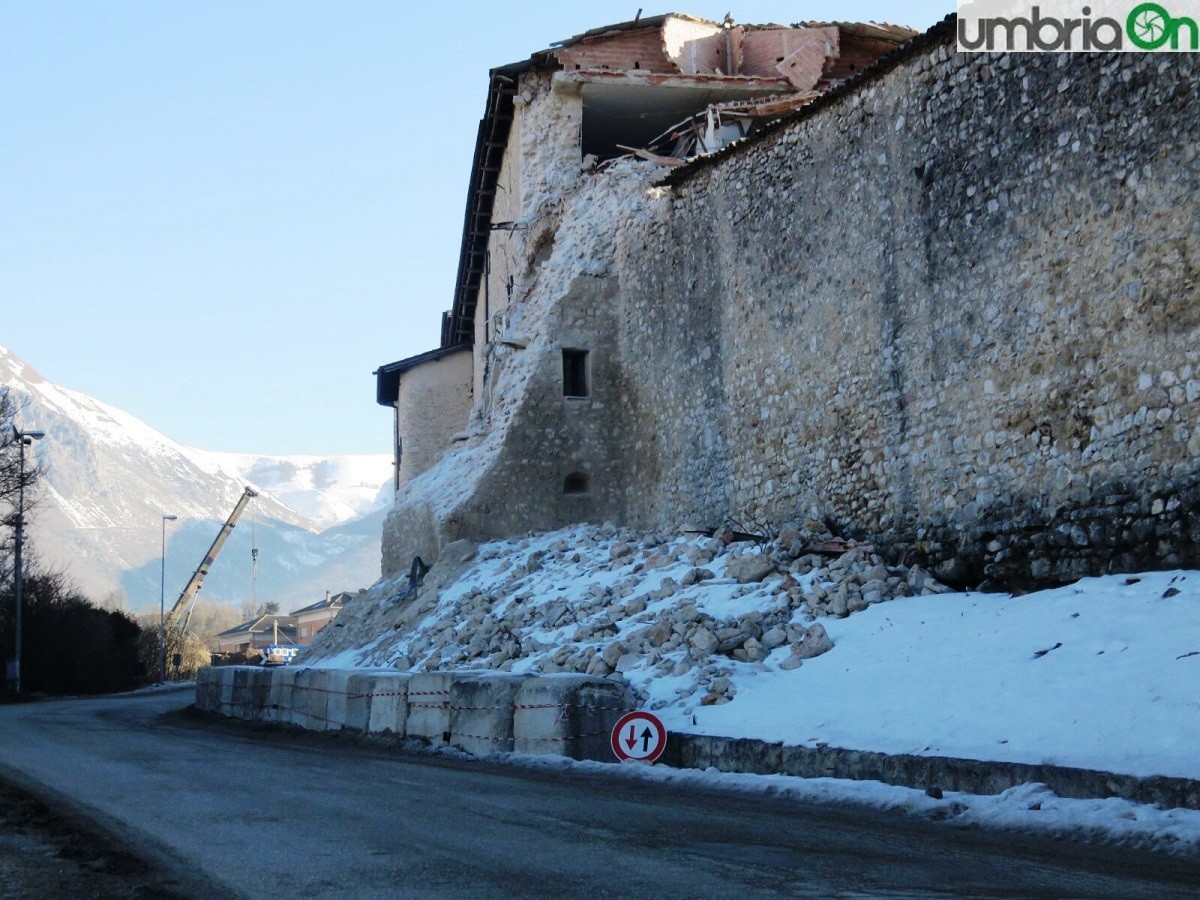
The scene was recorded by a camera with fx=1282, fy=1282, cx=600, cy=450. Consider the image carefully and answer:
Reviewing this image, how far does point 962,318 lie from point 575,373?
831cm

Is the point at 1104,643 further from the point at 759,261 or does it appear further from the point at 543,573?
the point at 543,573

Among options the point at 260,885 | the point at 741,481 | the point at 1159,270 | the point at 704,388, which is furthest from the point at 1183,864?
the point at 704,388

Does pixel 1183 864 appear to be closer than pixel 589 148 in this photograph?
Yes

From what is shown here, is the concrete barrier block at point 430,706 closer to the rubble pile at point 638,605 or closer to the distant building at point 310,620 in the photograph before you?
the rubble pile at point 638,605

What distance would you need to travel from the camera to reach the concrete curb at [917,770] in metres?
6.67

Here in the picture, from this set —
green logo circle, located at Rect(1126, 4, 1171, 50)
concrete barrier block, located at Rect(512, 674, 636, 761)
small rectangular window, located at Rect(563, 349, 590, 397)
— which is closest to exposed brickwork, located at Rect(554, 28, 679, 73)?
small rectangular window, located at Rect(563, 349, 590, 397)

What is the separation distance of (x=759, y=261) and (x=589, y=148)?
11205 millimetres

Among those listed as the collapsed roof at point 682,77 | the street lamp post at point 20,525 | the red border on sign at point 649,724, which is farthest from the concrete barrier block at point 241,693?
the street lamp post at point 20,525

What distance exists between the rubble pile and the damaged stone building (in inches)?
23.0

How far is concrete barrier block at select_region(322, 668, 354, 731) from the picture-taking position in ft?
47.5

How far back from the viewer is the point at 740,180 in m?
16.1

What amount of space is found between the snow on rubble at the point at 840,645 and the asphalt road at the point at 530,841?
4.14 ft

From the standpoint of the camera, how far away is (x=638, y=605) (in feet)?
45.2

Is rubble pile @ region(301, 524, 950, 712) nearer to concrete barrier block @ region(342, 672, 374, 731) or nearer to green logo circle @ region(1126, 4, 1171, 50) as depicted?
concrete barrier block @ region(342, 672, 374, 731)
